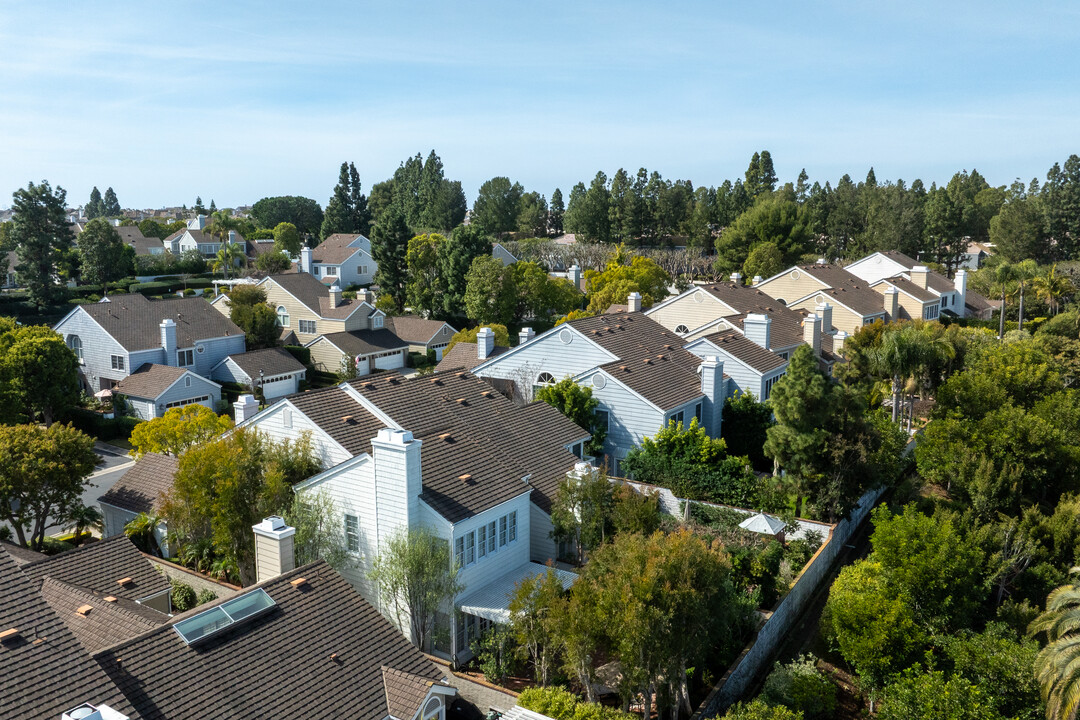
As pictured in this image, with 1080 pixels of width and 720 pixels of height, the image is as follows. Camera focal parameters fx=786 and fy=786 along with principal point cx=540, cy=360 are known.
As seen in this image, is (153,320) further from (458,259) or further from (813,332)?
(813,332)

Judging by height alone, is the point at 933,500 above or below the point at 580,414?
below

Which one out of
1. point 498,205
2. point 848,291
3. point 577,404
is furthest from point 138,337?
point 498,205

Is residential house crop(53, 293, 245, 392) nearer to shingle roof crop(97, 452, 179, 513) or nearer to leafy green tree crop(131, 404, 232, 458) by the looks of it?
leafy green tree crop(131, 404, 232, 458)

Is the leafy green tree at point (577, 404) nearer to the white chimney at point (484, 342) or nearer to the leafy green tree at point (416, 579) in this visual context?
the leafy green tree at point (416, 579)

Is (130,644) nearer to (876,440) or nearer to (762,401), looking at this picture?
(876,440)

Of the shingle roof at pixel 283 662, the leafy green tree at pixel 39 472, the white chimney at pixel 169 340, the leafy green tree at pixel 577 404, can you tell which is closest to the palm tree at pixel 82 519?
the leafy green tree at pixel 39 472

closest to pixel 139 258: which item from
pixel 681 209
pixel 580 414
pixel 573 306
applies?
pixel 573 306
